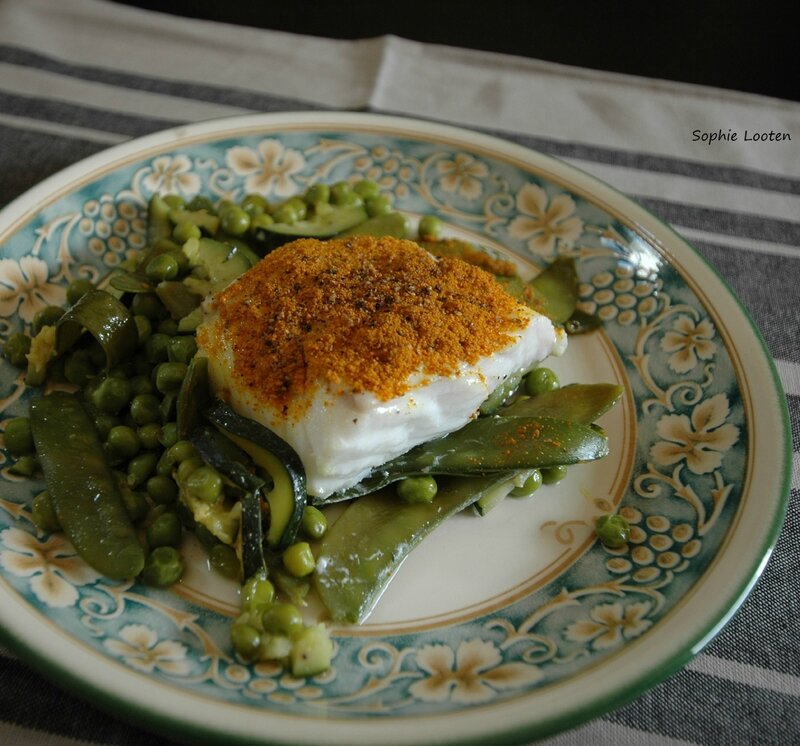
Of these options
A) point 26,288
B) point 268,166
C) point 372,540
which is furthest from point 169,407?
point 268,166

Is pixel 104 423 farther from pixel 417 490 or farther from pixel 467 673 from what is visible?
pixel 467 673

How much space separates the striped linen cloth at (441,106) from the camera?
543 cm

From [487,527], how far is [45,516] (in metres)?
1.82

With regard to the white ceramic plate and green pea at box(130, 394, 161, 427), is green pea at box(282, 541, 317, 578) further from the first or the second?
green pea at box(130, 394, 161, 427)

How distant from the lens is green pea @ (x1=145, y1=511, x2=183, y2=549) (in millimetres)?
3230

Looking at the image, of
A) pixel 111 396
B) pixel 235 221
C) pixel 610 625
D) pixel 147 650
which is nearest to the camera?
pixel 147 650

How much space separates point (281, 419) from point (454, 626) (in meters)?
1.07

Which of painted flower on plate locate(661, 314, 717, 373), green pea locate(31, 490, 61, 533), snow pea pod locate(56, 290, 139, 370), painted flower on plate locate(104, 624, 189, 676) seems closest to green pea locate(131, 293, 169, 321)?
snow pea pod locate(56, 290, 139, 370)

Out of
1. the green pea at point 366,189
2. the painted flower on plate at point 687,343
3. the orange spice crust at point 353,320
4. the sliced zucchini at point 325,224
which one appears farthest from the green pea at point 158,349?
the painted flower on plate at point 687,343

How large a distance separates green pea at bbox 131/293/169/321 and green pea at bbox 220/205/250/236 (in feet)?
2.13

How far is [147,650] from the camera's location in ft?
9.40

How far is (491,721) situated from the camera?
2549 millimetres

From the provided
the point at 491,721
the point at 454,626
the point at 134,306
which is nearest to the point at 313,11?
the point at 134,306

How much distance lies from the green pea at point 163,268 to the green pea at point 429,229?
4.80ft
